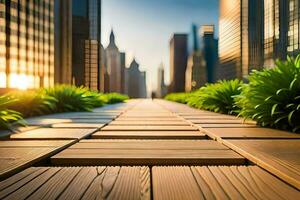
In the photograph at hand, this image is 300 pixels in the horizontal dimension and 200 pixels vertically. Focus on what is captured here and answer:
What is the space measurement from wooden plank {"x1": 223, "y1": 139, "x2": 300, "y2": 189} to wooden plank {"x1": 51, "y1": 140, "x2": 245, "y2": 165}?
11 centimetres

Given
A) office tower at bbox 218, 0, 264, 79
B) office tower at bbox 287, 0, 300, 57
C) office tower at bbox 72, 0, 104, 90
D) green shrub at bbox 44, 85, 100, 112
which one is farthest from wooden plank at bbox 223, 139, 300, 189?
office tower at bbox 218, 0, 264, 79

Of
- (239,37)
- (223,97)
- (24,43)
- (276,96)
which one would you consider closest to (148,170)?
(276,96)

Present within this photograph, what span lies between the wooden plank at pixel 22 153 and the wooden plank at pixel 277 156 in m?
1.37

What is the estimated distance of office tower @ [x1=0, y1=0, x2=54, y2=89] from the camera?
122 feet

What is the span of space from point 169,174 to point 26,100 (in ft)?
17.6

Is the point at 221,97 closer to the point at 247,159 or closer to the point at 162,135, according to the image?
the point at 162,135

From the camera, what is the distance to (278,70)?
182 inches

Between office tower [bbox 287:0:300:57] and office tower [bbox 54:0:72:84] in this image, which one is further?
office tower [bbox 287:0:300:57]

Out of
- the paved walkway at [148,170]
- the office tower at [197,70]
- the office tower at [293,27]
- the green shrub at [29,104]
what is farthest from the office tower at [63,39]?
the office tower at [197,70]

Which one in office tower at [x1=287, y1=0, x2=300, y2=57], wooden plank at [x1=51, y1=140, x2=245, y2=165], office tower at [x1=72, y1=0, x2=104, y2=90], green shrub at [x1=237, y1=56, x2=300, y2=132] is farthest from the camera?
office tower at [x1=287, y1=0, x2=300, y2=57]

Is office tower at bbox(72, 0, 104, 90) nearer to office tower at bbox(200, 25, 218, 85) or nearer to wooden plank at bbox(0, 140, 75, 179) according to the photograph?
wooden plank at bbox(0, 140, 75, 179)

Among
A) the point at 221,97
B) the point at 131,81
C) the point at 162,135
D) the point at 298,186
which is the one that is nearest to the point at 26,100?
the point at 162,135

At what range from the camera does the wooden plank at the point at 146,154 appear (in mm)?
2068

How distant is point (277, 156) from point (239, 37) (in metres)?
122
